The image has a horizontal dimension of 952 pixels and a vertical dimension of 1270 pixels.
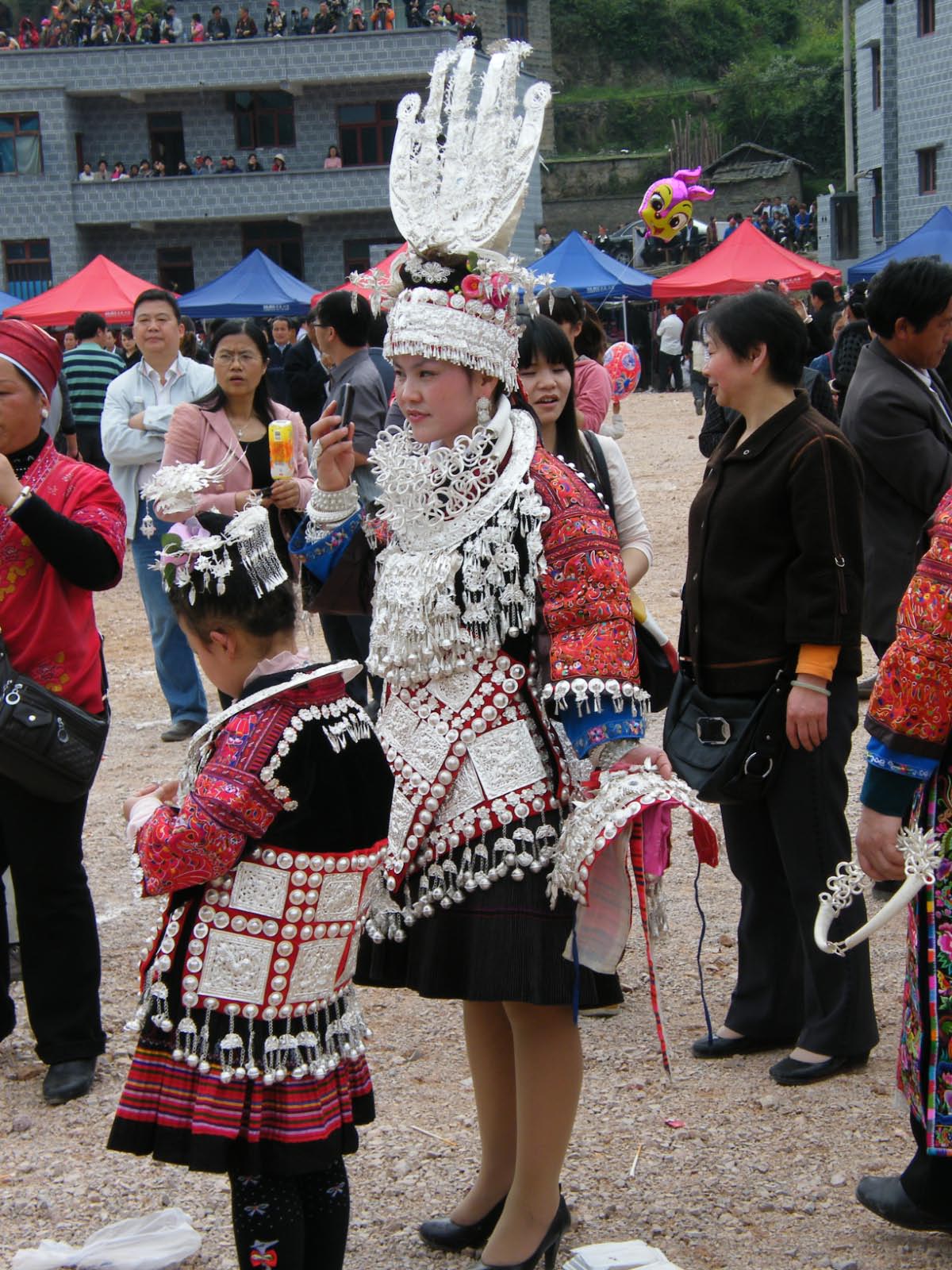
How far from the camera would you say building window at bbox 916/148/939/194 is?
124 feet

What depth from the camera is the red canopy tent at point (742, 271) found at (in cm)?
2241

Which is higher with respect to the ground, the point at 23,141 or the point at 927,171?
the point at 23,141

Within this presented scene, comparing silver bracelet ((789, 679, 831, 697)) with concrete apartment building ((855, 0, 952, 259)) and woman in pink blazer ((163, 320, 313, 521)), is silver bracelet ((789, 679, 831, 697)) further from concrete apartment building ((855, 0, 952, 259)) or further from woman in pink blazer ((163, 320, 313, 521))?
concrete apartment building ((855, 0, 952, 259))

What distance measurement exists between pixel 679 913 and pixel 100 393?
778 cm

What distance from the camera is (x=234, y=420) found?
595cm

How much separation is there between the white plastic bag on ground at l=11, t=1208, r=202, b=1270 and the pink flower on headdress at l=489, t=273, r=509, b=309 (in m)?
2.04

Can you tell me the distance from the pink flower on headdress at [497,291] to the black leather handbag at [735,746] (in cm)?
130

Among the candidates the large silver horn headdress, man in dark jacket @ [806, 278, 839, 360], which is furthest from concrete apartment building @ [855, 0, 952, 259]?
the large silver horn headdress

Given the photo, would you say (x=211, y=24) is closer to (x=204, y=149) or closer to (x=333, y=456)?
Answer: (x=204, y=149)

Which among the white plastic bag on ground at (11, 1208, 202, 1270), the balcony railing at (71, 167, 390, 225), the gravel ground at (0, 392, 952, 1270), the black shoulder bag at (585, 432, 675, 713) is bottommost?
the gravel ground at (0, 392, 952, 1270)

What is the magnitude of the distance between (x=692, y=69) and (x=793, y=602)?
77.1 m

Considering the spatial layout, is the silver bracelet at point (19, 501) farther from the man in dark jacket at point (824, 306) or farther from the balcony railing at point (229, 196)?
the balcony railing at point (229, 196)

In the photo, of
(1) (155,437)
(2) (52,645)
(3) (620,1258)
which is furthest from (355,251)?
(3) (620,1258)

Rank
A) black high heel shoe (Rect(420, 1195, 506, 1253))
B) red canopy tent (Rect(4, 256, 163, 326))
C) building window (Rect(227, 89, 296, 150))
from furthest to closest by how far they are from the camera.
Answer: building window (Rect(227, 89, 296, 150)) < red canopy tent (Rect(4, 256, 163, 326)) < black high heel shoe (Rect(420, 1195, 506, 1253))
